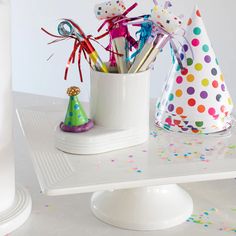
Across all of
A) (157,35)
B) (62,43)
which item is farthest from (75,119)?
(62,43)

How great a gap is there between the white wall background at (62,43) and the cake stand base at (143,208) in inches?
46.8

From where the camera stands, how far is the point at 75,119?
67cm

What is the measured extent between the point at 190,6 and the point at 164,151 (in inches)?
54.0

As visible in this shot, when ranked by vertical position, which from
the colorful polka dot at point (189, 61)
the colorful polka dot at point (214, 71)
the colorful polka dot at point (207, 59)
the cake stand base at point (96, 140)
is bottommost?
the cake stand base at point (96, 140)

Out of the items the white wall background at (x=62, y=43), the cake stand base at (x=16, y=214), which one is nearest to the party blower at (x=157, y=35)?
the cake stand base at (x=16, y=214)

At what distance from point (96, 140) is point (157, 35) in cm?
15

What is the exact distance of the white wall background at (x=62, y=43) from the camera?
6.13 feet

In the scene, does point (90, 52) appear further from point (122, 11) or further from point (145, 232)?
point (145, 232)

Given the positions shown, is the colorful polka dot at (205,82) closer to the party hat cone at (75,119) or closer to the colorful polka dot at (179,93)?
the colorful polka dot at (179,93)

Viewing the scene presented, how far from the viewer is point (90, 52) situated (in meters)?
0.66

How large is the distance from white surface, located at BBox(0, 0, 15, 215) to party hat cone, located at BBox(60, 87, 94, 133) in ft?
0.24

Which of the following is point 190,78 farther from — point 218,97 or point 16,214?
point 16,214

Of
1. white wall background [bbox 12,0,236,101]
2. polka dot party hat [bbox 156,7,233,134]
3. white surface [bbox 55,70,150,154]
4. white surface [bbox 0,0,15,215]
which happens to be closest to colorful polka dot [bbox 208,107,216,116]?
polka dot party hat [bbox 156,7,233,134]

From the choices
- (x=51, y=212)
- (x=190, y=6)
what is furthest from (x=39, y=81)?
(x=51, y=212)
